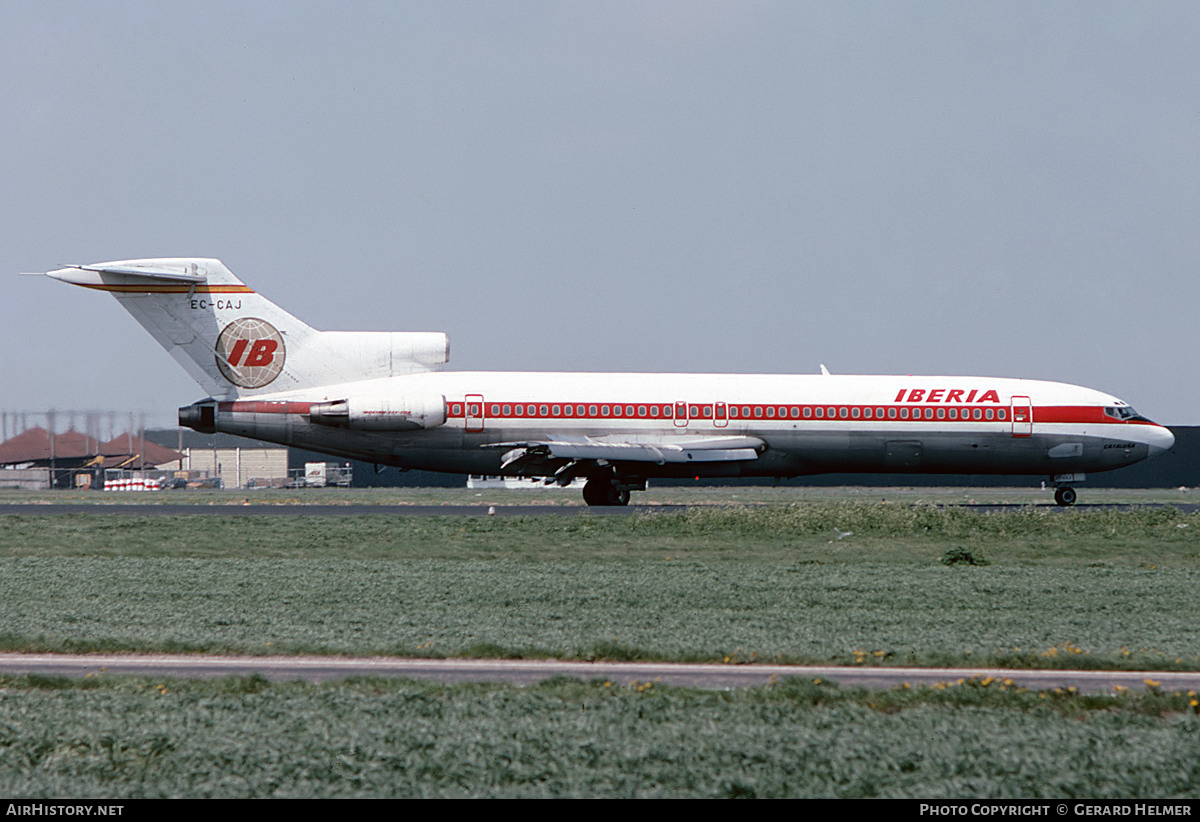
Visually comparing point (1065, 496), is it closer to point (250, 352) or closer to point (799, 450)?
point (799, 450)

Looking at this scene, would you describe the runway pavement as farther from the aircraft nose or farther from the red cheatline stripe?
the aircraft nose

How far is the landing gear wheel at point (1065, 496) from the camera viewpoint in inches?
1550

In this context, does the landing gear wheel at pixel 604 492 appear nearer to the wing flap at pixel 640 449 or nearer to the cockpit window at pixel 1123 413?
the wing flap at pixel 640 449

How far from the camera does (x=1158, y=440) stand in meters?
39.6

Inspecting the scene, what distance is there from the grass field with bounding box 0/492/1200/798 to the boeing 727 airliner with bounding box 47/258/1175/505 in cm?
952

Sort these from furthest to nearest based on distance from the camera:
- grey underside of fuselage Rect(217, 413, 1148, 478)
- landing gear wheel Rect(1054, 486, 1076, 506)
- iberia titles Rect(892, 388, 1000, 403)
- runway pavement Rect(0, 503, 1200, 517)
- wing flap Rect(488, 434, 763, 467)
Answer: landing gear wheel Rect(1054, 486, 1076, 506) < iberia titles Rect(892, 388, 1000, 403) < grey underside of fuselage Rect(217, 413, 1148, 478) < wing flap Rect(488, 434, 763, 467) < runway pavement Rect(0, 503, 1200, 517)

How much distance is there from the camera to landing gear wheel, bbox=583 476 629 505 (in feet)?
123

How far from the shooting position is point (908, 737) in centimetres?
841

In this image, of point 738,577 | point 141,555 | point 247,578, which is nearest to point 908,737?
point 738,577

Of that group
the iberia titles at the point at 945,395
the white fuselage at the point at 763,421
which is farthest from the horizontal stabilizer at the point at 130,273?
the iberia titles at the point at 945,395

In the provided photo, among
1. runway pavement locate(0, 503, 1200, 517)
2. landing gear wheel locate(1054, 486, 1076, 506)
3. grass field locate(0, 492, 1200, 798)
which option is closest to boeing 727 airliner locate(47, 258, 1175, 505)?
runway pavement locate(0, 503, 1200, 517)

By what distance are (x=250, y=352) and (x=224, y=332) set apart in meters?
0.97

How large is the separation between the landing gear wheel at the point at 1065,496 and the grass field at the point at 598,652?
13.0 meters

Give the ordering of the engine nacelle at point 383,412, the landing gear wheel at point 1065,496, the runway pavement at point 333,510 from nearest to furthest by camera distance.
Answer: the runway pavement at point 333,510 < the engine nacelle at point 383,412 < the landing gear wheel at point 1065,496
